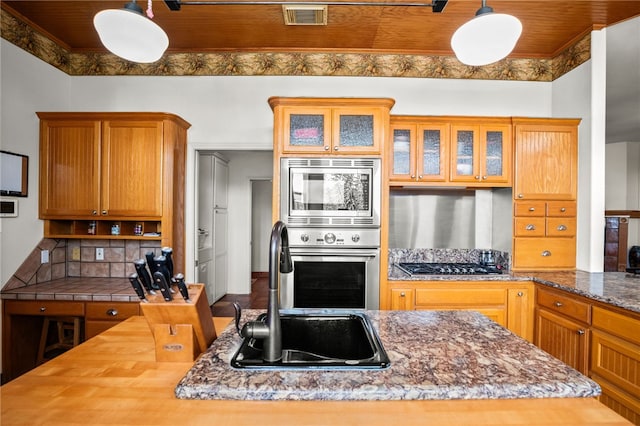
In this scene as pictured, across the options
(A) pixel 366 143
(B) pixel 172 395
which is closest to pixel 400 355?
(B) pixel 172 395

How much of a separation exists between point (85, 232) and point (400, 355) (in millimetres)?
3095

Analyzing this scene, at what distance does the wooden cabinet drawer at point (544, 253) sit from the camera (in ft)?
9.48

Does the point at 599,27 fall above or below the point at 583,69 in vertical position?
above

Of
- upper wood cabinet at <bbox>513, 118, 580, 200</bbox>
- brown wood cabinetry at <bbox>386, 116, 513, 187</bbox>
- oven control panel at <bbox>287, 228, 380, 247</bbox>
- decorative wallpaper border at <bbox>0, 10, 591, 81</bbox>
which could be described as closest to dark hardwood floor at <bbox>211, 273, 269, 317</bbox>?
oven control panel at <bbox>287, 228, 380, 247</bbox>

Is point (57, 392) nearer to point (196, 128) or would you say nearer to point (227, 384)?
point (227, 384)

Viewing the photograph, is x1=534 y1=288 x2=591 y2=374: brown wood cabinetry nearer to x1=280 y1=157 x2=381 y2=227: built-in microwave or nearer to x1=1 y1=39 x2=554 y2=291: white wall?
x1=280 y1=157 x2=381 y2=227: built-in microwave

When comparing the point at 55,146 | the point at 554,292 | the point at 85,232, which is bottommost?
the point at 554,292

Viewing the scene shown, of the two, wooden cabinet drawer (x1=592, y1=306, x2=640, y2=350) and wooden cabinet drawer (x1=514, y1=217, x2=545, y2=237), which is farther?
wooden cabinet drawer (x1=514, y1=217, x2=545, y2=237)

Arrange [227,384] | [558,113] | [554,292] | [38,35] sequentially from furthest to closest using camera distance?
[558,113], [38,35], [554,292], [227,384]

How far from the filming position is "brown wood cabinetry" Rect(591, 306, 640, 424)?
1.77 metres

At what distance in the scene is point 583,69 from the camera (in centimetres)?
287

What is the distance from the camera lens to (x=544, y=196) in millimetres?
2896

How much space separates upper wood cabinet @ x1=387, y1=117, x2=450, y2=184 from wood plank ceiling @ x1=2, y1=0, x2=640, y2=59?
32.3 inches

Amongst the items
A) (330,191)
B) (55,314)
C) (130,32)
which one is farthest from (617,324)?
(55,314)
